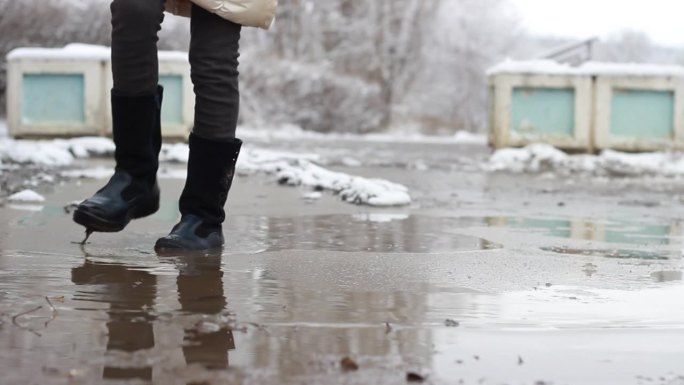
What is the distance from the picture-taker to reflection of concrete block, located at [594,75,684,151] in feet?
34.2

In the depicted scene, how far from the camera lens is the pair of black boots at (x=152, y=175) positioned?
9.56 feet

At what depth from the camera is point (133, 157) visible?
9.81ft

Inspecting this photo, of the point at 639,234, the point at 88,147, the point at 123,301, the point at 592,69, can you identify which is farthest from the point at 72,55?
the point at 123,301

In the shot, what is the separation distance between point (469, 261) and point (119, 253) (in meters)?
0.93

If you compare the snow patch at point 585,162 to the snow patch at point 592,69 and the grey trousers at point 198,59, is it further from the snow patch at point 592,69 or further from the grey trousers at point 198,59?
the grey trousers at point 198,59

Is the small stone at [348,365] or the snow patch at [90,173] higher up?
the small stone at [348,365]

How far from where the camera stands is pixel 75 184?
5.36 metres

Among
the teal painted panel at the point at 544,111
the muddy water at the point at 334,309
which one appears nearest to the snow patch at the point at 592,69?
the teal painted panel at the point at 544,111

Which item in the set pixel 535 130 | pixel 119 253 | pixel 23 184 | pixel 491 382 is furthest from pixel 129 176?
pixel 535 130

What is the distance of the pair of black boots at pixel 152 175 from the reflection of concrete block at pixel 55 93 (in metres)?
7.46

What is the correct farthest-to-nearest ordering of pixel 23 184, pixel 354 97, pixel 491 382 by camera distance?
pixel 354 97 → pixel 23 184 → pixel 491 382

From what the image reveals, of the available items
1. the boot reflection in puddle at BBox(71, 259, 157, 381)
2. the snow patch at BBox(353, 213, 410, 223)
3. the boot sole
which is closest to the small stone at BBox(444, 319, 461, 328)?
the boot reflection in puddle at BBox(71, 259, 157, 381)

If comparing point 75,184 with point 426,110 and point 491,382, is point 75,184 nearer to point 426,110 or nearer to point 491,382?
point 491,382

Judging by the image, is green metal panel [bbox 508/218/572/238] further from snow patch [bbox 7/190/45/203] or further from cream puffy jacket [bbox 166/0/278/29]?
snow patch [bbox 7/190/45/203]
